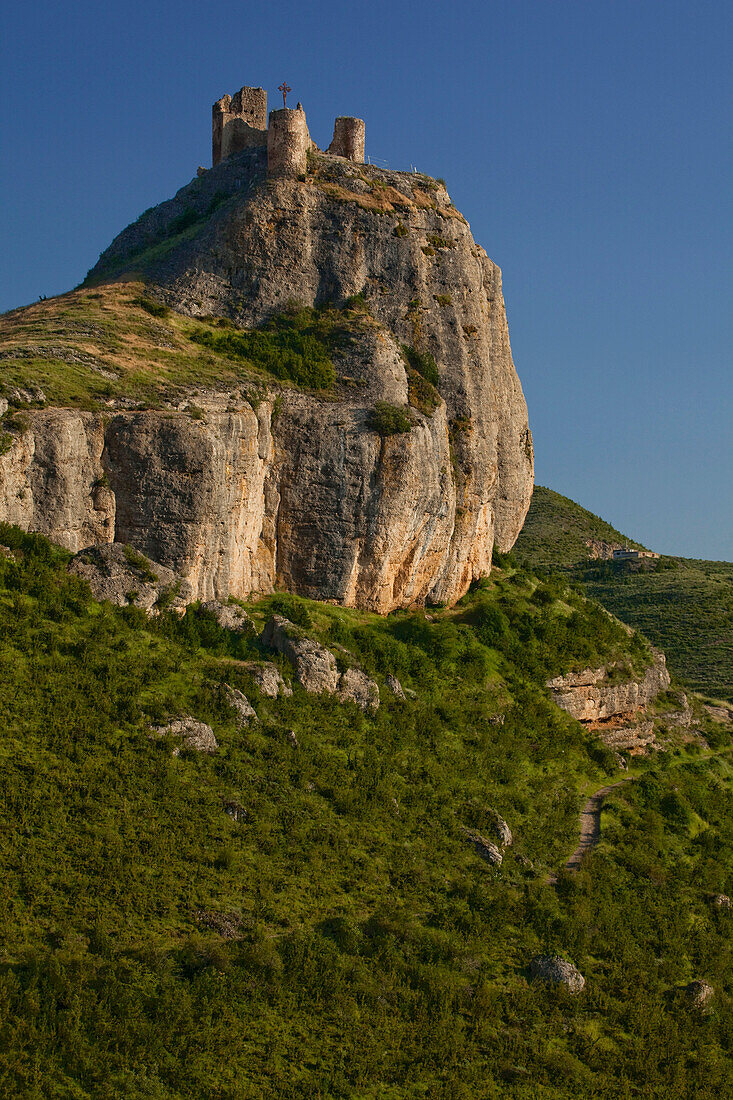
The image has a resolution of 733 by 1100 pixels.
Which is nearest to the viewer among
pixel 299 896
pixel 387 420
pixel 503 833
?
pixel 299 896

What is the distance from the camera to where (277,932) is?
77.9ft

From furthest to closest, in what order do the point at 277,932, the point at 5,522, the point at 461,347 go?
the point at 461,347 < the point at 5,522 < the point at 277,932

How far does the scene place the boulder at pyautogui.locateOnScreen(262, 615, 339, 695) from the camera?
31.9 metres

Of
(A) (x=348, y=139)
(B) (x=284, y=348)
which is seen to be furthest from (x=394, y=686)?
(A) (x=348, y=139)

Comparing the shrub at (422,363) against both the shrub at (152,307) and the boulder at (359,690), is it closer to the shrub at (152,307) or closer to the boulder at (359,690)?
the shrub at (152,307)

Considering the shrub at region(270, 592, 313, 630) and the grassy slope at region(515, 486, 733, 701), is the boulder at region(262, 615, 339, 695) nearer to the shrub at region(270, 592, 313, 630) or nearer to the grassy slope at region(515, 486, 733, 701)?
the shrub at region(270, 592, 313, 630)

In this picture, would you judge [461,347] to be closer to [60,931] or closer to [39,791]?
[39,791]

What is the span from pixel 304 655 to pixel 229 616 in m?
2.42

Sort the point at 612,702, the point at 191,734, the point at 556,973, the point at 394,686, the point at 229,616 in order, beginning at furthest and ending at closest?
1. the point at 612,702
2. the point at 394,686
3. the point at 229,616
4. the point at 191,734
5. the point at 556,973

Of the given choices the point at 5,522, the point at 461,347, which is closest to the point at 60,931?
the point at 5,522

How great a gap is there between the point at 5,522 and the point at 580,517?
226 feet

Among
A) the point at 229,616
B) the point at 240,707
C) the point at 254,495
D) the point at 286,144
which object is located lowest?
the point at 240,707

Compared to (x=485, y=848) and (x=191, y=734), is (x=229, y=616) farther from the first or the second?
(x=485, y=848)

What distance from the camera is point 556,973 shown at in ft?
83.7
